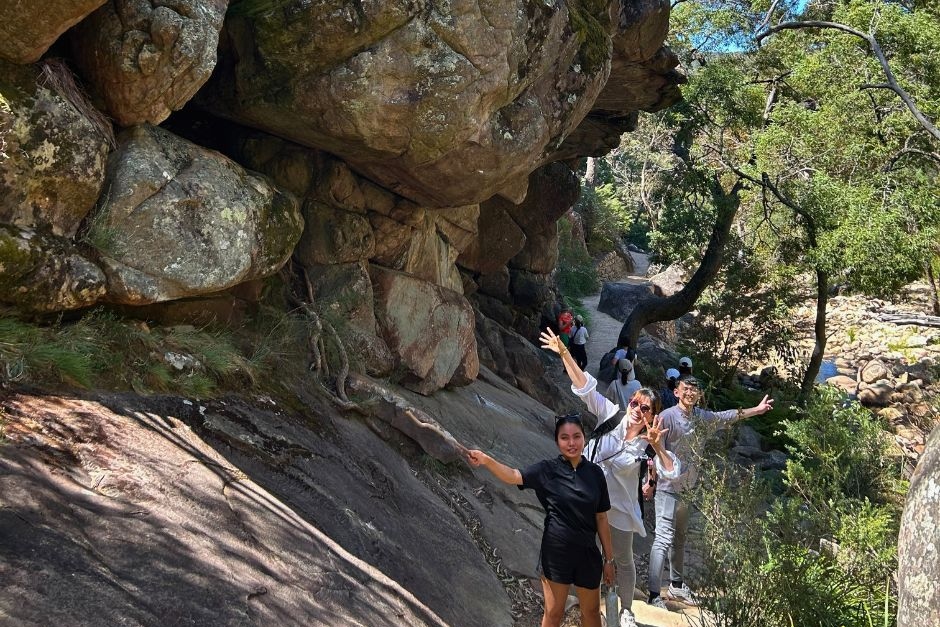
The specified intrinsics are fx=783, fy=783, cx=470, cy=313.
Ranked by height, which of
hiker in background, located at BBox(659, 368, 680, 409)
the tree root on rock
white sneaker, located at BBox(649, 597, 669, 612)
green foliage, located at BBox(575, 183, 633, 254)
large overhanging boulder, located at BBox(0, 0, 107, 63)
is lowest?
white sneaker, located at BBox(649, 597, 669, 612)

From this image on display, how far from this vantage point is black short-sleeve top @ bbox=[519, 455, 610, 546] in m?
4.51

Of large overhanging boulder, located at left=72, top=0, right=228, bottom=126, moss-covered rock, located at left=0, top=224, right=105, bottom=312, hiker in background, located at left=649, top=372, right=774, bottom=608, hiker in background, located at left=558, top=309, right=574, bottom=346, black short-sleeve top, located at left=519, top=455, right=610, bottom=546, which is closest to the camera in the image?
black short-sleeve top, located at left=519, top=455, right=610, bottom=546

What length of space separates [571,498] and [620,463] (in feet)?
2.68

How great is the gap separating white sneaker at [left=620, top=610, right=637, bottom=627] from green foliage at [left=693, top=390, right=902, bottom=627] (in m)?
0.50

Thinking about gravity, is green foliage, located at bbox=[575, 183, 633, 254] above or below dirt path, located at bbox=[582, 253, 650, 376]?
above

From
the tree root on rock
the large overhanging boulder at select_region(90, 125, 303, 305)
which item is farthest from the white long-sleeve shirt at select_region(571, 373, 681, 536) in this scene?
the large overhanging boulder at select_region(90, 125, 303, 305)

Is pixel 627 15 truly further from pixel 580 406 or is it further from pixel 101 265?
pixel 101 265

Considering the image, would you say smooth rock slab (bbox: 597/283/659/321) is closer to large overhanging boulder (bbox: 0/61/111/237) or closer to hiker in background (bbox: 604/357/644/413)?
hiker in background (bbox: 604/357/644/413)

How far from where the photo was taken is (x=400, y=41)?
22.6 feet

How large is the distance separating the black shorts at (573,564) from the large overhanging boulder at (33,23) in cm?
444

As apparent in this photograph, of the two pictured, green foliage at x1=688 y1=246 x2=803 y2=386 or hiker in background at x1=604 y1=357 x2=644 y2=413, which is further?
green foliage at x1=688 y1=246 x2=803 y2=386

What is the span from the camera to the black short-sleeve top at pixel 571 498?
14.8ft

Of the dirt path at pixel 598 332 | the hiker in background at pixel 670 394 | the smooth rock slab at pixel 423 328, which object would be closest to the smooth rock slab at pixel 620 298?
the dirt path at pixel 598 332

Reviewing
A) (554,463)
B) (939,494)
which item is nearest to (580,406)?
(554,463)
